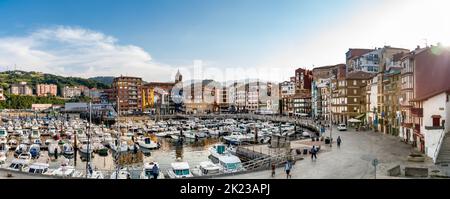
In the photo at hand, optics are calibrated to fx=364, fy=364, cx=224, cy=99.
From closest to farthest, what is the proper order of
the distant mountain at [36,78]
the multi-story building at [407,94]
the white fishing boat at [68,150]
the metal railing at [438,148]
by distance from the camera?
the distant mountain at [36,78] < the metal railing at [438,148] < the multi-story building at [407,94] < the white fishing boat at [68,150]


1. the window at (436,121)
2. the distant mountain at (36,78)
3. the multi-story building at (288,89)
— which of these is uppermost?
the multi-story building at (288,89)

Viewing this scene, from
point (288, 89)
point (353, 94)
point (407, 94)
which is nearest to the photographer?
point (407, 94)

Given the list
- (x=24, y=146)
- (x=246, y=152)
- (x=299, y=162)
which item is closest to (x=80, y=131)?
(x=24, y=146)

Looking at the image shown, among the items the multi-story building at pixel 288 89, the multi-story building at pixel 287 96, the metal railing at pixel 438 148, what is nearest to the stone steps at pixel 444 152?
the metal railing at pixel 438 148

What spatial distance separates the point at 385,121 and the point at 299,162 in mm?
10832

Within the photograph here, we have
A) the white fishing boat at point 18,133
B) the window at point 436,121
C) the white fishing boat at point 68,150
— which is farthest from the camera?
the white fishing boat at point 18,133

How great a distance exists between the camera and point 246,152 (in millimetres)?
14945

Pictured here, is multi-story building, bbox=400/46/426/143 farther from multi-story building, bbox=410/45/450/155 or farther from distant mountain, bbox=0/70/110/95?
distant mountain, bbox=0/70/110/95

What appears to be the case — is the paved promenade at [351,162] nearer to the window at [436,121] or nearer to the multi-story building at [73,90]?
the window at [436,121]

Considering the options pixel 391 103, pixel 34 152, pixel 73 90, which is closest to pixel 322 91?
pixel 391 103

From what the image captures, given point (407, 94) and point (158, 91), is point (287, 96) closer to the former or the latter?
point (407, 94)

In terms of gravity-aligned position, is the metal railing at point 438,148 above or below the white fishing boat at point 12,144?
above

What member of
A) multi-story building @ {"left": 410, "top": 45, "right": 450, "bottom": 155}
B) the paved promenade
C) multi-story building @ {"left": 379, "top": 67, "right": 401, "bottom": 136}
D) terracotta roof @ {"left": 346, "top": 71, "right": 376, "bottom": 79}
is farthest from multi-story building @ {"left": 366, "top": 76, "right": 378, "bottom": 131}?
multi-story building @ {"left": 410, "top": 45, "right": 450, "bottom": 155}

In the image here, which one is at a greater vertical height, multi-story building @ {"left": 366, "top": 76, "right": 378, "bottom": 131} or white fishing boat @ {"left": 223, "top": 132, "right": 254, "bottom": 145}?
multi-story building @ {"left": 366, "top": 76, "right": 378, "bottom": 131}
